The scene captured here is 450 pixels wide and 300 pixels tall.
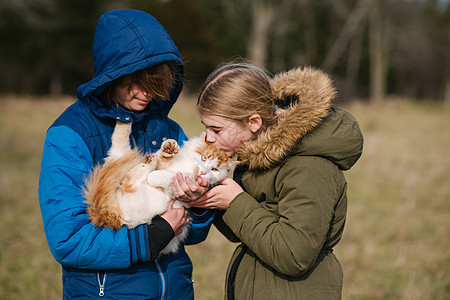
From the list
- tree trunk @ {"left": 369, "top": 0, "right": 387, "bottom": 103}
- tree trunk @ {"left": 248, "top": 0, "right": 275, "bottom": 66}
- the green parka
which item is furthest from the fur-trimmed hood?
tree trunk @ {"left": 369, "top": 0, "right": 387, "bottom": 103}

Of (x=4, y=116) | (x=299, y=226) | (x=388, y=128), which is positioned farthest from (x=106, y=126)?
(x=4, y=116)

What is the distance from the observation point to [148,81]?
2.24m

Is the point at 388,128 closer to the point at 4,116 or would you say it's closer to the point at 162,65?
the point at 162,65

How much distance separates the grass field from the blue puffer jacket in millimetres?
2567

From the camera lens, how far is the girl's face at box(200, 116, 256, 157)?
2.14 metres

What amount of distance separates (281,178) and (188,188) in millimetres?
490

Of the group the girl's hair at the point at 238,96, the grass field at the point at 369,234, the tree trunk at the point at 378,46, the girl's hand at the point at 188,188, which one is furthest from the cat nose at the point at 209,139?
the tree trunk at the point at 378,46

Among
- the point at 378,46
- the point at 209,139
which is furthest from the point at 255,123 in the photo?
the point at 378,46

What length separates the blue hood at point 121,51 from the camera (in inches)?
84.4

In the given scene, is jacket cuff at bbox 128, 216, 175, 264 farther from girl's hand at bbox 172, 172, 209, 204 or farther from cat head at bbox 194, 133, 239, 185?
cat head at bbox 194, 133, 239, 185

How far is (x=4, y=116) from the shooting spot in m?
17.9

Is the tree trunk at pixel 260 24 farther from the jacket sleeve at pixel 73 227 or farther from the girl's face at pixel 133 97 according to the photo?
the jacket sleeve at pixel 73 227

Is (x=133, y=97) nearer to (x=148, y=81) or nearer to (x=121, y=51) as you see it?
(x=148, y=81)

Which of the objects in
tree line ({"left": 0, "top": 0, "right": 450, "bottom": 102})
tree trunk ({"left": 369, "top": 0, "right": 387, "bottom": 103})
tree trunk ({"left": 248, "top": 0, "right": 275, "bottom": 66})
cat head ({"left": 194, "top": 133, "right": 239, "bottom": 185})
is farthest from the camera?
tree line ({"left": 0, "top": 0, "right": 450, "bottom": 102})
